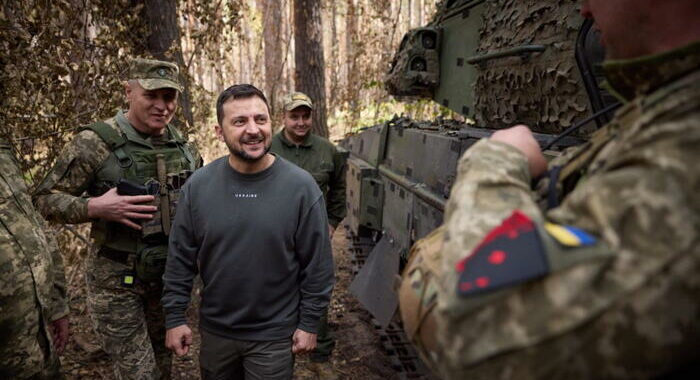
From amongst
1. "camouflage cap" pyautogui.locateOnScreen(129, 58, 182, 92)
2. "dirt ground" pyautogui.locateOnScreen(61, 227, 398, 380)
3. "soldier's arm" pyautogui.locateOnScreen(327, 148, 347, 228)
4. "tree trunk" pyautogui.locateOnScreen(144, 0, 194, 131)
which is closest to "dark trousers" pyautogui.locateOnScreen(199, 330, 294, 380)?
"camouflage cap" pyautogui.locateOnScreen(129, 58, 182, 92)

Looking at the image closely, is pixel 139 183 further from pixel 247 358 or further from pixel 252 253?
pixel 247 358

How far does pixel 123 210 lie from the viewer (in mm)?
2904

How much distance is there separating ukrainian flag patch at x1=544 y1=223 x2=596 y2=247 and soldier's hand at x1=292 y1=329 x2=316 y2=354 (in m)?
1.84

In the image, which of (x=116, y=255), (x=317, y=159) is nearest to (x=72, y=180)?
(x=116, y=255)

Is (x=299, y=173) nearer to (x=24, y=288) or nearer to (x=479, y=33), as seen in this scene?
(x=24, y=288)

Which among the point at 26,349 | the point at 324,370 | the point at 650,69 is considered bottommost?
the point at 324,370

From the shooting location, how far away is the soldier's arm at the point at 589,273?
86cm

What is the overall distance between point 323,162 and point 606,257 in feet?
13.0

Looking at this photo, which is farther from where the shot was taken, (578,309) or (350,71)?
(350,71)

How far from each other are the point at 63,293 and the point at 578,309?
2.58m

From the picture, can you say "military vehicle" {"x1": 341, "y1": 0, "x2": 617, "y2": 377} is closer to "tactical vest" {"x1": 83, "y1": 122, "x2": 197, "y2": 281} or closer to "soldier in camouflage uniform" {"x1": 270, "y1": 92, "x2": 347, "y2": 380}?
"soldier in camouflage uniform" {"x1": 270, "y1": 92, "x2": 347, "y2": 380}

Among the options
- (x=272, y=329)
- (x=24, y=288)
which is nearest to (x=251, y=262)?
(x=272, y=329)

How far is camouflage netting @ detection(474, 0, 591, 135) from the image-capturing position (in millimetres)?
3055

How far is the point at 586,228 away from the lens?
0.96 metres
